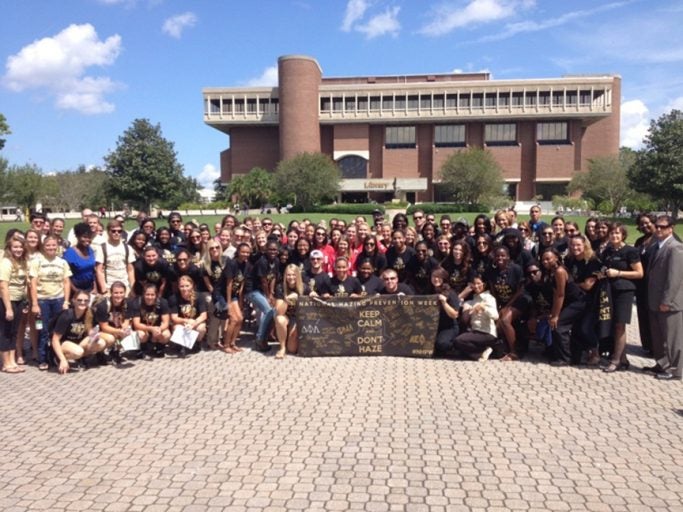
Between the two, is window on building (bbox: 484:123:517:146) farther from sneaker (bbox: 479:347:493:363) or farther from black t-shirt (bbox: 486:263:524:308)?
sneaker (bbox: 479:347:493:363)

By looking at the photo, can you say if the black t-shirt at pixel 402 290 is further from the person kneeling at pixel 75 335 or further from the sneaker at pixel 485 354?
the person kneeling at pixel 75 335

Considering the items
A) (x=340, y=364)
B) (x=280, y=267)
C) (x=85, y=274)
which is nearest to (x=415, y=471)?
(x=340, y=364)

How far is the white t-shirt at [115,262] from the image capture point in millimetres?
8883

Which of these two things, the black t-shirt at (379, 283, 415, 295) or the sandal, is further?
the black t-shirt at (379, 283, 415, 295)

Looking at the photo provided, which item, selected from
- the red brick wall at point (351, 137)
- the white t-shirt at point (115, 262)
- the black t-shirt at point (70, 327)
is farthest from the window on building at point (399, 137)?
the black t-shirt at point (70, 327)

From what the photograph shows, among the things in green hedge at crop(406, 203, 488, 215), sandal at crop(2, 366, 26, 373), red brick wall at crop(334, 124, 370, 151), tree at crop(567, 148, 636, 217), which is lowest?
sandal at crop(2, 366, 26, 373)

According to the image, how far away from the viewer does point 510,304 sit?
27.2 ft

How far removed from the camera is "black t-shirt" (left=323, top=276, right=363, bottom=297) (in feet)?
28.6

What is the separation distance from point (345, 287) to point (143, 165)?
158 feet

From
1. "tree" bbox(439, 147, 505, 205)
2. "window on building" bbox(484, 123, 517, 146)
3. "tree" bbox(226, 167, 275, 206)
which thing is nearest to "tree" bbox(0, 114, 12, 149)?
"tree" bbox(226, 167, 275, 206)

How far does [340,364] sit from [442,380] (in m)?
1.56

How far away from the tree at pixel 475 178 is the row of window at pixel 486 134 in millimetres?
21442

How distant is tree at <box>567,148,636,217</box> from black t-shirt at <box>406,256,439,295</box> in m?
52.0

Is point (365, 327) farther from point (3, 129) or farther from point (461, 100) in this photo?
point (461, 100)
